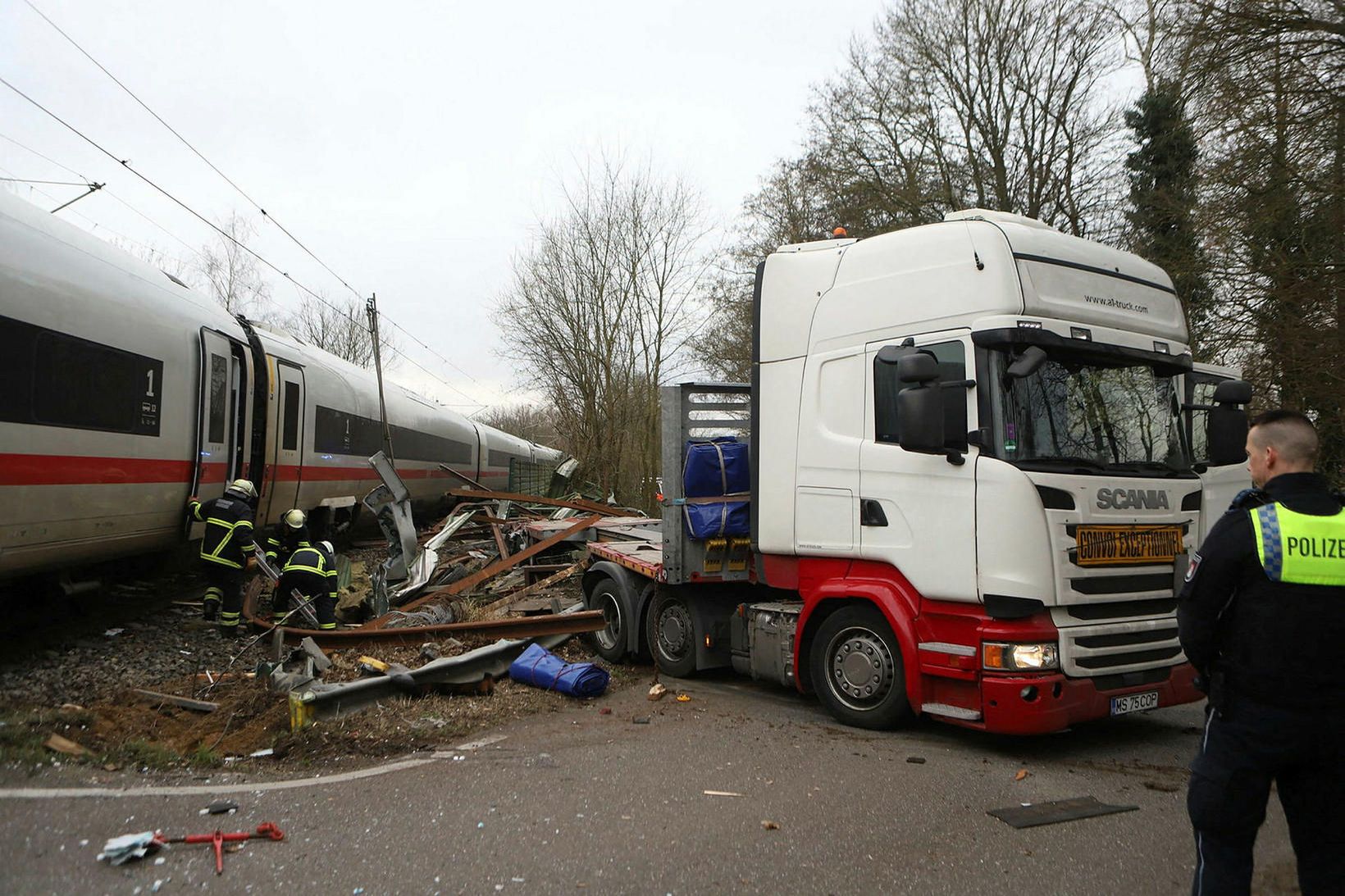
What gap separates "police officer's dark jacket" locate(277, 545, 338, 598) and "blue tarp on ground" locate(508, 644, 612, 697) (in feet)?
9.39

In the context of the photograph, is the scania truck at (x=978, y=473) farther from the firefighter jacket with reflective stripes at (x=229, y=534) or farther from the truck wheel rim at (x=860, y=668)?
the firefighter jacket with reflective stripes at (x=229, y=534)

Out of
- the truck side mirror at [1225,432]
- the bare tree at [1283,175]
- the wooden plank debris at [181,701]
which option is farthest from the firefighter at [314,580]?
the bare tree at [1283,175]

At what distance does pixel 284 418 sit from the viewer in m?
12.4

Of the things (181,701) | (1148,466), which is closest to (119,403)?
(181,701)

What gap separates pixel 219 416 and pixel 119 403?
86.4 inches

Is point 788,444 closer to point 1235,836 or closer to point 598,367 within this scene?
point 1235,836

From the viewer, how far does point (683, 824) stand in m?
4.22

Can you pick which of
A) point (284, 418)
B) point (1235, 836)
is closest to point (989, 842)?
point (1235, 836)

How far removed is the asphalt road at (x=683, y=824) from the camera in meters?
3.61

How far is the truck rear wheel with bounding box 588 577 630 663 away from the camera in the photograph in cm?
807

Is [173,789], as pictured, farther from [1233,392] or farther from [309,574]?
[1233,392]

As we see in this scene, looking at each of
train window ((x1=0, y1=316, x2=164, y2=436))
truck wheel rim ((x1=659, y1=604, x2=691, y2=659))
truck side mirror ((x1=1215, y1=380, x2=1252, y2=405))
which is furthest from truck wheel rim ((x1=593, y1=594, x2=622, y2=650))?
truck side mirror ((x1=1215, y1=380, x2=1252, y2=405))

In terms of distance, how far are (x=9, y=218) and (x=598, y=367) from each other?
20276mm

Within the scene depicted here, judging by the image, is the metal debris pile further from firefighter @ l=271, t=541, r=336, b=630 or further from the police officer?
the police officer
